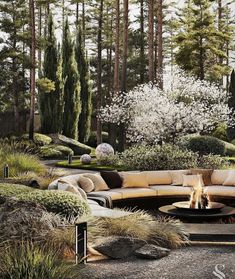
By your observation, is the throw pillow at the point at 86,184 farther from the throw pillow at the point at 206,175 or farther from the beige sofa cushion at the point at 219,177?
the beige sofa cushion at the point at 219,177

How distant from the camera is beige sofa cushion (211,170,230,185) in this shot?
1309 cm

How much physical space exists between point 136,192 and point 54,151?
1405cm

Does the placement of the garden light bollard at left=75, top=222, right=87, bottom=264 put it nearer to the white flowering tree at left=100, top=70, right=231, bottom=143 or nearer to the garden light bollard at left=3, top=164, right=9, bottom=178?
the garden light bollard at left=3, top=164, right=9, bottom=178

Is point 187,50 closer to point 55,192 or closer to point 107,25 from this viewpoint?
point 107,25

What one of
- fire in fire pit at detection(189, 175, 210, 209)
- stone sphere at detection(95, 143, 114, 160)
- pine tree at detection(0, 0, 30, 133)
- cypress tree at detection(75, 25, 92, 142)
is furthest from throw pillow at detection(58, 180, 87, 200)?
cypress tree at detection(75, 25, 92, 142)

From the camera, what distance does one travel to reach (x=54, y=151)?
25891 mm

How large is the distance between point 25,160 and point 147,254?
9.18 m

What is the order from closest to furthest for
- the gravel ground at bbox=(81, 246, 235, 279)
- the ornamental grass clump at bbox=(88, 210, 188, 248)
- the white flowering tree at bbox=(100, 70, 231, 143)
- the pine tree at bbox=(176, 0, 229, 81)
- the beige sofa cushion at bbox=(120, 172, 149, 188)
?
the gravel ground at bbox=(81, 246, 235, 279)
the ornamental grass clump at bbox=(88, 210, 188, 248)
the beige sofa cushion at bbox=(120, 172, 149, 188)
the white flowering tree at bbox=(100, 70, 231, 143)
the pine tree at bbox=(176, 0, 229, 81)

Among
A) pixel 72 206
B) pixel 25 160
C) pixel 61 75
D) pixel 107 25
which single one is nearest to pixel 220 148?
pixel 25 160

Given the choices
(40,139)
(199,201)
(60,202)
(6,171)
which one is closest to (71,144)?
(40,139)

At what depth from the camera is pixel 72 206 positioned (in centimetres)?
846

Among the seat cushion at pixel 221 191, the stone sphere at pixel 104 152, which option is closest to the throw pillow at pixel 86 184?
the seat cushion at pixel 221 191

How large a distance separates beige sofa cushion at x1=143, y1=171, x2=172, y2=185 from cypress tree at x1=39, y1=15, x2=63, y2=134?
1848 cm

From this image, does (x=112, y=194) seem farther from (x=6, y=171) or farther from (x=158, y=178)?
(x=6, y=171)
